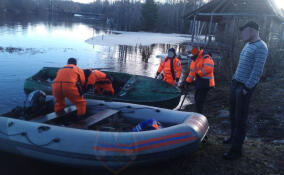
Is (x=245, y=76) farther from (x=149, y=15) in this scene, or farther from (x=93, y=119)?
(x=149, y=15)

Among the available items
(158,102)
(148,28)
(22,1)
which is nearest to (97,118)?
(158,102)

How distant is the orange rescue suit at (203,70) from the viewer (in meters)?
5.10

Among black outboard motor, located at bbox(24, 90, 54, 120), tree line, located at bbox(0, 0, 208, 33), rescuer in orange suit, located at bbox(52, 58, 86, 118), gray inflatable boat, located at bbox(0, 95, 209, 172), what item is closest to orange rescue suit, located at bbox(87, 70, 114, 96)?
rescuer in orange suit, located at bbox(52, 58, 86, 118)

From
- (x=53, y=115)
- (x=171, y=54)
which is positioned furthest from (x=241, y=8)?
(x=53, y=115)

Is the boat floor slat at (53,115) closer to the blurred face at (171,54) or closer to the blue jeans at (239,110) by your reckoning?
the blue jeans at (239,110)

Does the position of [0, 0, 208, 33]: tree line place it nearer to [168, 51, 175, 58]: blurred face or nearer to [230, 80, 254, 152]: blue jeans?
[168, 51, 175, 58]: blurred face

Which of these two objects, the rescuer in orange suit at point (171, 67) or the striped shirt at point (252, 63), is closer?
the striped shirt at point (252, 63)

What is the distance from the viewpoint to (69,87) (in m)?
4.65

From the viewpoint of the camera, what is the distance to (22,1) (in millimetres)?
63625

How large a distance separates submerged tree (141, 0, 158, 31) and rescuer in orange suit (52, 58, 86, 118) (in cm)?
4422

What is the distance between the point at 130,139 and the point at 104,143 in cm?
36

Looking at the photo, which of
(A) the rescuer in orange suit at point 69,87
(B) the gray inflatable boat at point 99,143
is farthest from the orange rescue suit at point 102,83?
(B) the gray inflatable boat at point 99,143

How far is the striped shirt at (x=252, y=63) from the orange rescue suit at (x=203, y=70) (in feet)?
5.47

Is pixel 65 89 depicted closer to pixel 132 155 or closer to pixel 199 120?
pixel 132 155
